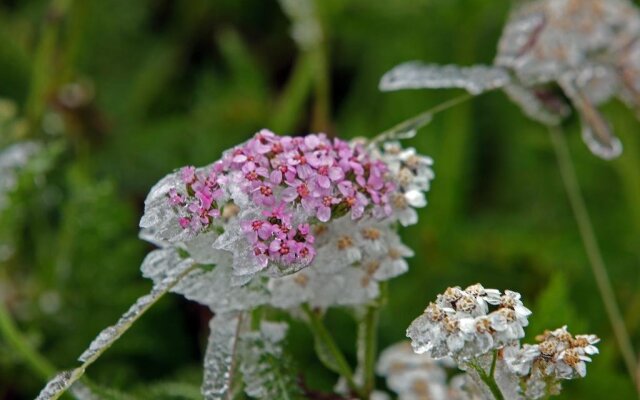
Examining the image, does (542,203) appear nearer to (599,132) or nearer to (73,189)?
(599,132)

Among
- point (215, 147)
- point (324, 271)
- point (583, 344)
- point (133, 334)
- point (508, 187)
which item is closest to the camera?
point (583, 344)

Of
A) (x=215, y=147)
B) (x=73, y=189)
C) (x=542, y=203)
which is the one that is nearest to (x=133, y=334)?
(x=73, y=189)

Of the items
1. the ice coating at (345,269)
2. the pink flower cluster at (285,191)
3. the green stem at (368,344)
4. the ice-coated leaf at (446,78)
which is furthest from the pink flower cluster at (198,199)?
Result: the ice-coated leaf at (446,78)

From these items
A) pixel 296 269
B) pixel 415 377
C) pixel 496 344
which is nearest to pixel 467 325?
pixel 496 344

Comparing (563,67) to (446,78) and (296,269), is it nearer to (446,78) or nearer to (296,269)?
(446,78)

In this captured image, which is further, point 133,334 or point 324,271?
point 133,334

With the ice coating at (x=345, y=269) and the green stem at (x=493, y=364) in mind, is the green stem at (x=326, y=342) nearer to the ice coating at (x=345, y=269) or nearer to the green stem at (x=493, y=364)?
the ice coating at (x=345, y=269)
